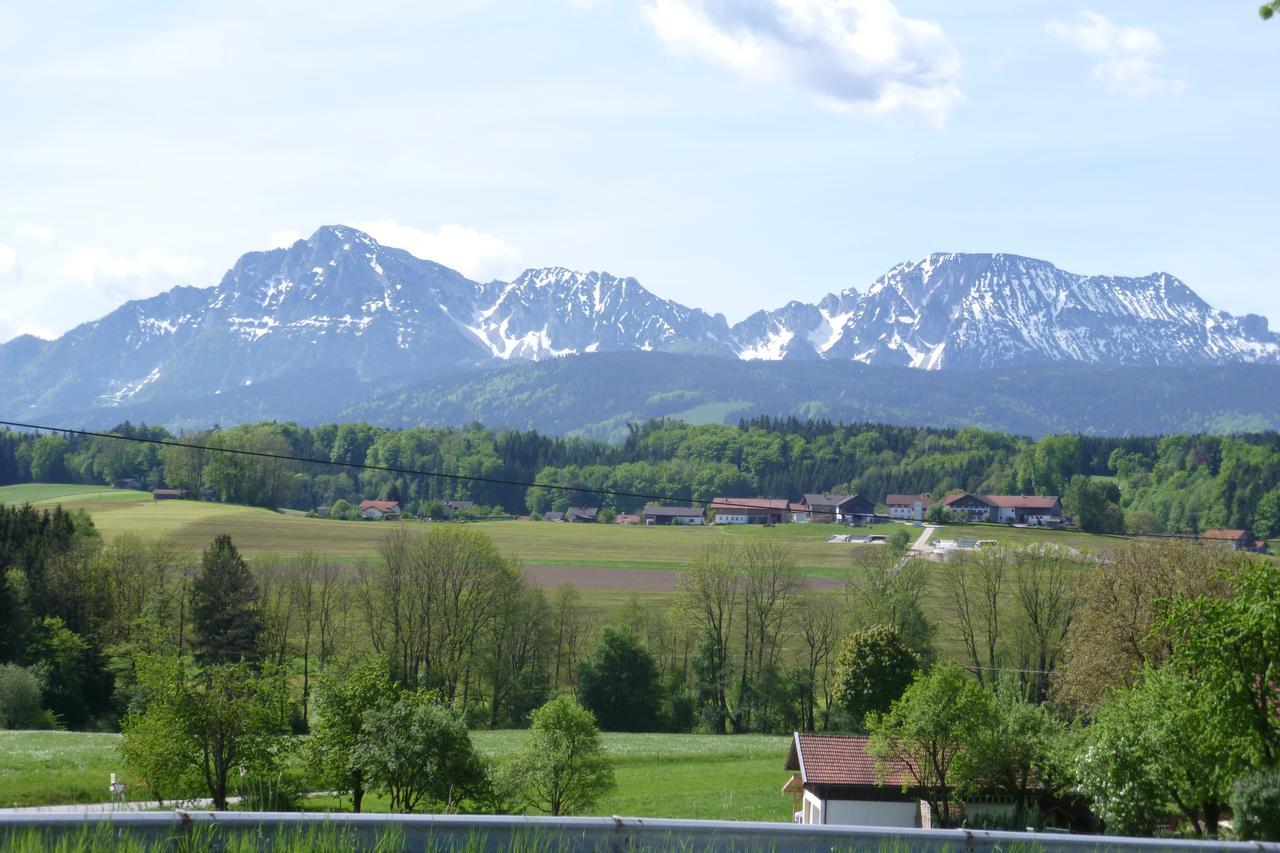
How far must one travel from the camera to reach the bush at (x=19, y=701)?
166 feet

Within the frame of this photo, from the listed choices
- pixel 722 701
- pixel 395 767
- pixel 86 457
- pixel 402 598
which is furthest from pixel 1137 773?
pixel 86 457

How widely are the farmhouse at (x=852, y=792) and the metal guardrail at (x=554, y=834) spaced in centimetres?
2951

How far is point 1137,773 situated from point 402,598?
4751 centimetres

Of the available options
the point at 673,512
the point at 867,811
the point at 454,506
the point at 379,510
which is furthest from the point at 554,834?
the point at 673,512

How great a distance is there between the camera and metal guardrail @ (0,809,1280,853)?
6594 millimetres

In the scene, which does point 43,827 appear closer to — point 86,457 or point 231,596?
point 231,596

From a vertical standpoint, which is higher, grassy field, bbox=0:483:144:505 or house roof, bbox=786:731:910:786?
grassy field, bbox=0:483:144:505

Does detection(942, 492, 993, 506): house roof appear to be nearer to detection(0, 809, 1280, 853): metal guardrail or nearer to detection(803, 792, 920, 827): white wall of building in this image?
detection(803, 792, 920, 827): white wall of building

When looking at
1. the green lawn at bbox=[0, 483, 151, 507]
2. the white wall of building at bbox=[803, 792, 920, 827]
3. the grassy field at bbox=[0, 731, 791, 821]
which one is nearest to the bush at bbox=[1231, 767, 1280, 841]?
the grassy field at bbox=[0, 731, 791, 821]

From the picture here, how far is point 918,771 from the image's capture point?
3597 cm

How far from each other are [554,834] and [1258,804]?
1469 cm

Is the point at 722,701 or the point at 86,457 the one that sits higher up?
the point at 86,457

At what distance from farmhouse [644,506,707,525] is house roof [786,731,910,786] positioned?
136258 mm

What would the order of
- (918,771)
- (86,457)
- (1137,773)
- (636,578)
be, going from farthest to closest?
(86,457) < (636,578) < (918,771) < (1137,773)
